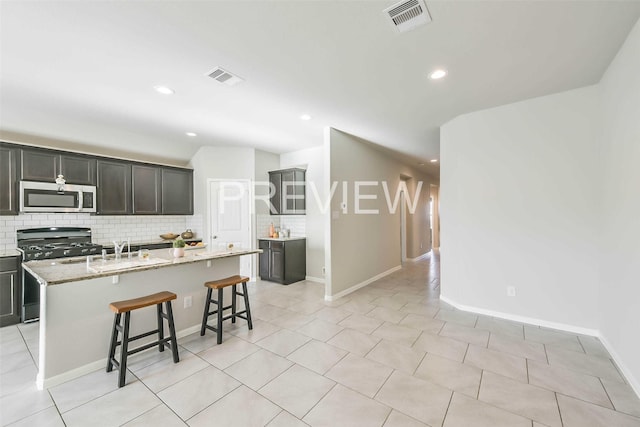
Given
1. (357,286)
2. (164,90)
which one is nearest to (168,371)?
(164,90)

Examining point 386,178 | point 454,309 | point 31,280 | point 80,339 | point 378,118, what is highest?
point 378,118

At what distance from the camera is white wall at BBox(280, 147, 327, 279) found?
207 inches

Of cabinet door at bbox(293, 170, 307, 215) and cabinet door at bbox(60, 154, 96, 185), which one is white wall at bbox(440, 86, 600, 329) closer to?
cabinet door at bbox(293, 170, 307, 215)

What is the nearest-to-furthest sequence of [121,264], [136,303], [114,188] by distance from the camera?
1. [136,303]
2. [121,264]
3. [114,188]

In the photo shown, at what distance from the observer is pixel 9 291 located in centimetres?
322

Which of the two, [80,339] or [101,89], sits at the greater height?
[101,89]

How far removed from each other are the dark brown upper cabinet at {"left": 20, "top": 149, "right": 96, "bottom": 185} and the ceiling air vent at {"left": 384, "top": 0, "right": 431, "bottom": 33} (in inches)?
188

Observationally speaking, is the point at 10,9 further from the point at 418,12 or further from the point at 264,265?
the point at 264,265

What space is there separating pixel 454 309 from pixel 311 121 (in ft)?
11.2

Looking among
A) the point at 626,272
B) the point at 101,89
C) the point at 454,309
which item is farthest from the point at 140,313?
the point at 626,272

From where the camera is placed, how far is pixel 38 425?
1.70 meters

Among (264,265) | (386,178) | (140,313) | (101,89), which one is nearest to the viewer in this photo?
(140,313)

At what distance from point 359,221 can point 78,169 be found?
15.2ft

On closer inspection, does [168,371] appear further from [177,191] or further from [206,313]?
[177,191]
